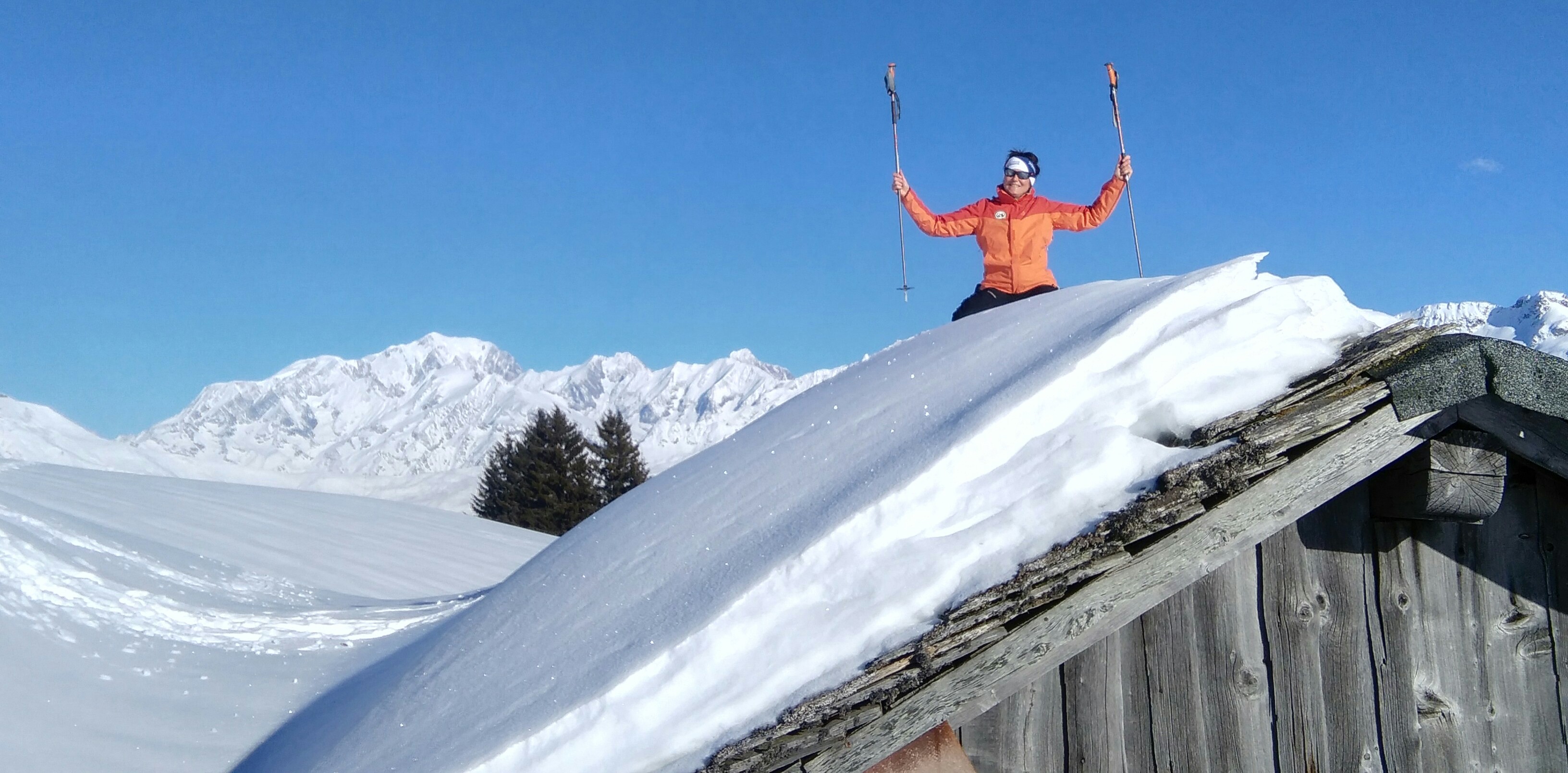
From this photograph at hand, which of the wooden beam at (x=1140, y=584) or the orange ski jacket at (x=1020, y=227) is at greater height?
the orange ski jacket at (x=1020, y=227)

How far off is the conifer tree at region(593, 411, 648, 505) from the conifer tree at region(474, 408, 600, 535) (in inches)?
19.2

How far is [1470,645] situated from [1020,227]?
366 centimetres

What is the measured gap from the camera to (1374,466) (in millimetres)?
2393

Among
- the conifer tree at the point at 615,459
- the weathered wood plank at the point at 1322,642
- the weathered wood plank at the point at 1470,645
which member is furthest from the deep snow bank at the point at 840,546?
the conifer tree at the point at 615,459

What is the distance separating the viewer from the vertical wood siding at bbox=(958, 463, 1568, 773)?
2.54 m

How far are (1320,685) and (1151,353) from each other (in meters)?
1.06

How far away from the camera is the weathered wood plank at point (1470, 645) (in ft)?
8.55

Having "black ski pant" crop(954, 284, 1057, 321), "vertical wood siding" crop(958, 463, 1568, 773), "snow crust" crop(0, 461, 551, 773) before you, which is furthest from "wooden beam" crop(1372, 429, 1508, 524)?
"snow crust" crop(0, 461, 551, 773)

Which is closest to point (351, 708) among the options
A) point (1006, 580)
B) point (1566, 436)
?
point (1006, 580)

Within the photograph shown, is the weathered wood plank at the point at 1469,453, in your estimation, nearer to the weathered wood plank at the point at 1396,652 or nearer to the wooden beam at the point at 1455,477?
the wooden beam at the point at 1455,477

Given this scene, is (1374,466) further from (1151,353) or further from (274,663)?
(274,663)

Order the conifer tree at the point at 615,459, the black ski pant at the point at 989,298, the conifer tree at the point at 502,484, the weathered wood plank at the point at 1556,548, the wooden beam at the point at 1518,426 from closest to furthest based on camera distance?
the wooden beam at the point at 1518,426
the weathered wood plank at the point at 1556,548
the black ski pant at the point at 989,298
the conifer tree at the point at 502,484
the conifer tree at the point at 615,459

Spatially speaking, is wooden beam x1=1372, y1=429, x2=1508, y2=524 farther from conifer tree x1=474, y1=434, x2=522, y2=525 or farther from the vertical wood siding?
conifer tree x1=474, y1=434, x2=522, y2=525

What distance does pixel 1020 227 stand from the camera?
5.83 m
